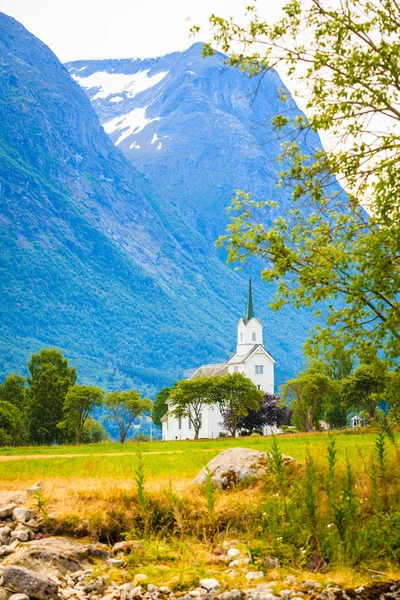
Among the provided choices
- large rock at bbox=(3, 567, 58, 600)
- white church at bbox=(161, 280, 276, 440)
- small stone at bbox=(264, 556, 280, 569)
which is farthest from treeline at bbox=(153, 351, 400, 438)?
large rock at bbox=(3, 567, 58, 600)

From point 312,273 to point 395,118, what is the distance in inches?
155

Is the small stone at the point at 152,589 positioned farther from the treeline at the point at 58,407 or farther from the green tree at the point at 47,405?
the green tree at the point at 47,405

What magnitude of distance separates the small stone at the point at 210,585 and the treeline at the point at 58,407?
2690 inches

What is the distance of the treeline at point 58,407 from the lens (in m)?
81.4

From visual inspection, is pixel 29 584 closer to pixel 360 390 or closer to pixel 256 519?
pixel 256 519

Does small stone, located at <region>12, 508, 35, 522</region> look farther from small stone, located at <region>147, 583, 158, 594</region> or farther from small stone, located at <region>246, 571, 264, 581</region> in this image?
small stone, located at <region>246, 571, 264, 581</region>

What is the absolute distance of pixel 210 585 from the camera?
12477mm

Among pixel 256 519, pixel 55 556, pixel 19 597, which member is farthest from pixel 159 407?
pixel 19 597

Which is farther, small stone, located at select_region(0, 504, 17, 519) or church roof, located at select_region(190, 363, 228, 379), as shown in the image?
church roof, located at select_region(190, 363, 228, 379)

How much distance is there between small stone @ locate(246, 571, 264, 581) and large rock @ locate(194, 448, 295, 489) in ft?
11.2

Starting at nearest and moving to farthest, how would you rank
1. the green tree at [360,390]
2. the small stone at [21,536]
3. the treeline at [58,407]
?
1. the small stone at [21,536]
2. the green tree at [360,390]
3. the treeline at [58,407]

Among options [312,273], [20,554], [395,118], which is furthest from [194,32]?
[20,554]

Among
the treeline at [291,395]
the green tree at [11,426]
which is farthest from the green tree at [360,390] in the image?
the green tree at [11,426]

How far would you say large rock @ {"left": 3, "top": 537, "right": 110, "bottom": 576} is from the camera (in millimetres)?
13430
